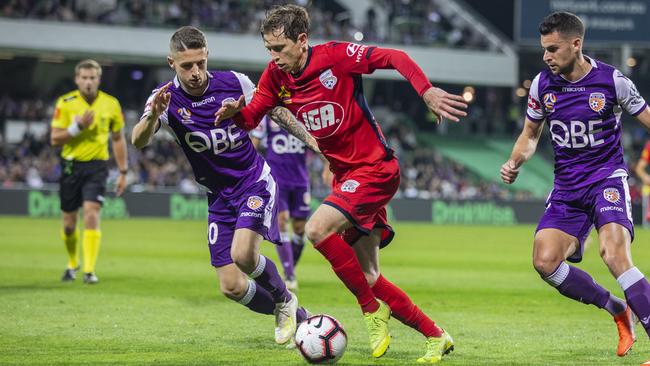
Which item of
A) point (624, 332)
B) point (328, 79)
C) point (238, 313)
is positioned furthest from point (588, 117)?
point (238, 313)

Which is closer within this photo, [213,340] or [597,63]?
[597,63]

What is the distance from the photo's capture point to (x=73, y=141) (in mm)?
13422

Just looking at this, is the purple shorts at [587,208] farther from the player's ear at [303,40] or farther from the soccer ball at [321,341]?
the player's ear at [303,40]

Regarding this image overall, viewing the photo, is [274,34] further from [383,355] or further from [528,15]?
[528,15]

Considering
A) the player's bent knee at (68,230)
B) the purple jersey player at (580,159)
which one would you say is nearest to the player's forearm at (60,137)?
the player's bent knee at (68,230)

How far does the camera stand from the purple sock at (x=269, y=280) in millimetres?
8109

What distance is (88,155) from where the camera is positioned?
1333 cm

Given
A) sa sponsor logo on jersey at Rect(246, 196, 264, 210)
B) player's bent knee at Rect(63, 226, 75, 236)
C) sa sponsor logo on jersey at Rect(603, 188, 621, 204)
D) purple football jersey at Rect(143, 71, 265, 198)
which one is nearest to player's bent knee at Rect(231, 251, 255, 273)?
sa sponsor logo on jersey at Rect(246, 196, 264, 210)

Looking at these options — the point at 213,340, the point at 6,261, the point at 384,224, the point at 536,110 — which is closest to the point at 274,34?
the point at 384,224

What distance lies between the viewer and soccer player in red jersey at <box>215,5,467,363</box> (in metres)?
7.13

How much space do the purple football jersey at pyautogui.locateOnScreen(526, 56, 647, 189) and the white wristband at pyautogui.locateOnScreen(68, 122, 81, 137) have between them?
263 inches

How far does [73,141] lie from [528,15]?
24.4 m

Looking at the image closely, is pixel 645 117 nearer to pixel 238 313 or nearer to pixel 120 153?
pixel 238 313

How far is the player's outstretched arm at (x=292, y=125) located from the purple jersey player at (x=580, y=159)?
147 centimetres
